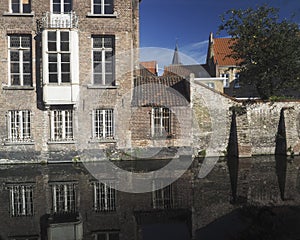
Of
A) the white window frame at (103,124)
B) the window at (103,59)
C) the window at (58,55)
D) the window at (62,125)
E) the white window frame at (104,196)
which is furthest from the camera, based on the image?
the white window frame at (103,124)

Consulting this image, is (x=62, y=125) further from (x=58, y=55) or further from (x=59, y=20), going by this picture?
(x=59, y=20)

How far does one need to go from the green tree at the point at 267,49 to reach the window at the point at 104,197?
1229 cm

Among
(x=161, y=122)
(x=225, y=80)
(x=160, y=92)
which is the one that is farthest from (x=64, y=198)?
(x=225, y=80)

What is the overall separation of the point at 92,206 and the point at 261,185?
19.7 feet

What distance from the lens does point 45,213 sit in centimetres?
807

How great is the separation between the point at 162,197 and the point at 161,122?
7.32 m

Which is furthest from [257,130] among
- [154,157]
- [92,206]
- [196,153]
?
[92,206]

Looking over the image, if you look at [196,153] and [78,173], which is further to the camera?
[196,153]

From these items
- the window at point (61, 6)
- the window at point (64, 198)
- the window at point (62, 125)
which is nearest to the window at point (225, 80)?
the window at point (61, 6)

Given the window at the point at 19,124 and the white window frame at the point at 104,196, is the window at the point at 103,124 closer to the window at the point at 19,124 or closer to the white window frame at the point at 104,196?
the window at the point at 19,124

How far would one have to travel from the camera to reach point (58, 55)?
46.9ft

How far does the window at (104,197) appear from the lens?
27.7 ft

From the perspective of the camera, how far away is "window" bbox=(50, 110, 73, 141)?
15.0 metres

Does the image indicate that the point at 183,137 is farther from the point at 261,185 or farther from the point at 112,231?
the point at 112,231
